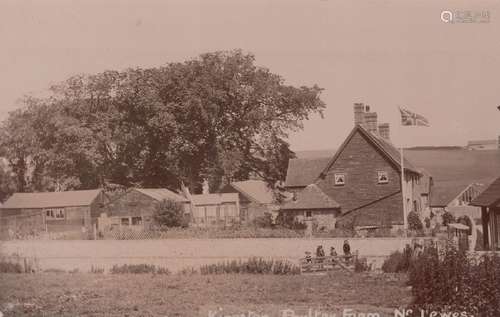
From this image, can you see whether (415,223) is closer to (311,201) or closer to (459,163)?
(459,163)

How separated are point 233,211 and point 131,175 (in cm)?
510

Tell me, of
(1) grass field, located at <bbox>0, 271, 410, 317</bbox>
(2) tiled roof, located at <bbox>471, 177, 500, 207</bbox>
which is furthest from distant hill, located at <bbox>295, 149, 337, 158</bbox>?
(2) tiled roof, located at <bbox>471, 177, 500, 207</bbox>

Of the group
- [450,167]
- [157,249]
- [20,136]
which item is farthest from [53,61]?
[450,167]

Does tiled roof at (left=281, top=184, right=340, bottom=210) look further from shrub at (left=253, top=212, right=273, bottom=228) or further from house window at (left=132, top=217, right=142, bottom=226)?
house window at (left=132, top=217, right=142, bottom=226)

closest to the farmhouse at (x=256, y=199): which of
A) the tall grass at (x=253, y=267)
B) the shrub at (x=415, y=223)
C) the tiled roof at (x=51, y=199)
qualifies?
the shrub at (x=415, y=223)

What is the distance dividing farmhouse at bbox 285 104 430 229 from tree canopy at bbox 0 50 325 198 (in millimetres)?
1177

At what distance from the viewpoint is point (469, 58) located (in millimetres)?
5566

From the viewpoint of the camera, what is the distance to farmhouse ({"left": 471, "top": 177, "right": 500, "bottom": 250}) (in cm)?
→ 633

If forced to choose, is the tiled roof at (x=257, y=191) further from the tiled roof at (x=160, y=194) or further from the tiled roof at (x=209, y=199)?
the tiled roof at (x=160, y=194)

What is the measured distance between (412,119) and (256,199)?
484 cm

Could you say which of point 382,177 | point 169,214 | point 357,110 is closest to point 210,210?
point 169,214

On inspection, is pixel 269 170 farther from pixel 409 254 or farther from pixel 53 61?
pixel 53 61

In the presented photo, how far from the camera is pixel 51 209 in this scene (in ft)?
19.5

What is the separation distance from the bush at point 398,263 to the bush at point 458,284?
3.13 feet
